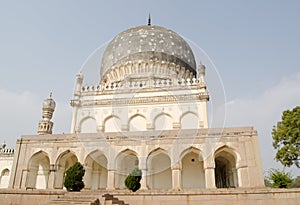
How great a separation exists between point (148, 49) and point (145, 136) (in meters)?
9.65

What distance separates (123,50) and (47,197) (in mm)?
14077

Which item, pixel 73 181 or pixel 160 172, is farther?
pixel 160 172

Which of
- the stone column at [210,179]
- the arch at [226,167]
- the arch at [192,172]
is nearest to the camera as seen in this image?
the stone column at [210,179]

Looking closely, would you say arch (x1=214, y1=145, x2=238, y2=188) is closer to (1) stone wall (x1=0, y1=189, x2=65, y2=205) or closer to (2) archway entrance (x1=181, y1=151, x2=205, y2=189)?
(2) archway entrance (x1=181, y1=151, x2=205, y2=189)

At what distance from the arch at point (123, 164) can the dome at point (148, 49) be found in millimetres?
8799

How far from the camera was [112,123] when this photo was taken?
1797cm

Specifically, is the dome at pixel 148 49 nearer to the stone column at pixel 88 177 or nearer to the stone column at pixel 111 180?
the stone column at pixel 88 177

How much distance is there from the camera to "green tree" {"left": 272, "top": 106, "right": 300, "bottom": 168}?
1616 cm

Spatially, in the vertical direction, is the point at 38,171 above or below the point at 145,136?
below

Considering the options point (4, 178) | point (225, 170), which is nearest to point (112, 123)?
point (225, 170)

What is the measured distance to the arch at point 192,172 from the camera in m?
14.4

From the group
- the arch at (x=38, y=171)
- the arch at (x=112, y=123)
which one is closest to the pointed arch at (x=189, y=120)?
the arch at (x=112, y=123)

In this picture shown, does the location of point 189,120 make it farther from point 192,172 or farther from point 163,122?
point 192,172

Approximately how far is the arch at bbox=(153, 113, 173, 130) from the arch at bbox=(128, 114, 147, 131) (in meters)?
0.74
